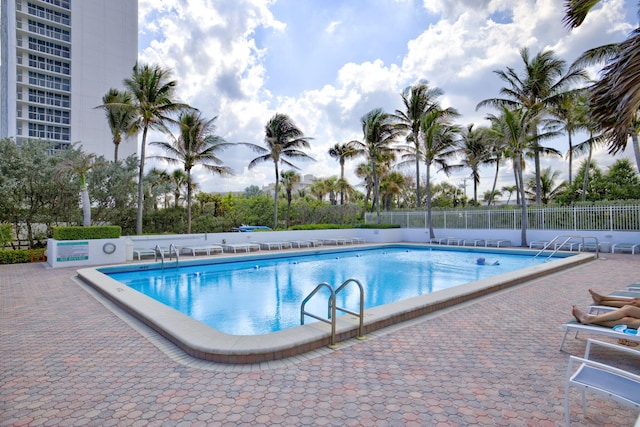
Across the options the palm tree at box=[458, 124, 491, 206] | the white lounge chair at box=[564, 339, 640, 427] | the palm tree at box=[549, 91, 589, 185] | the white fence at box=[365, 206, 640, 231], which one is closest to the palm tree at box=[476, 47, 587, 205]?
the palm tree at box=[549, 91, 589, 185]

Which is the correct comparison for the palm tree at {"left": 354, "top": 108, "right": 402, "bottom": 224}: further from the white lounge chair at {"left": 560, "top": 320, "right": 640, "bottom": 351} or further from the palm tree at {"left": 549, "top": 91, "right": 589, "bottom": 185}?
the white lounge chair at {"left": 560, "top": 320, "right": 640, "bottom": 351}

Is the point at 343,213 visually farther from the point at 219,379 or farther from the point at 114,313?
the point at 219,379

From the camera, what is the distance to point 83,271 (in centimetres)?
931

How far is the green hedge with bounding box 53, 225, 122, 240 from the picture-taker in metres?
11.2

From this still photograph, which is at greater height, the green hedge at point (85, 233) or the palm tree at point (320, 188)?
the palm tree at point (320, 188)

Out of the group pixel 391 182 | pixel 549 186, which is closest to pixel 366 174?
pixel 391 182

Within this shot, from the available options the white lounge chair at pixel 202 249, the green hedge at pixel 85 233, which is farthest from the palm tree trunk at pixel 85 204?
the white lounge chair at pixel 202 249

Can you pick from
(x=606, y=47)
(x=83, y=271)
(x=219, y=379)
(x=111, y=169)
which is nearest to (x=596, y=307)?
(x=219, y=379)

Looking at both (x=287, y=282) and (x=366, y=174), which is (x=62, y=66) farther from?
(x=287, y=282)

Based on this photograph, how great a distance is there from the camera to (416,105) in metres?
20.6

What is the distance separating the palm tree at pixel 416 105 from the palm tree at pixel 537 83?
4.28 m

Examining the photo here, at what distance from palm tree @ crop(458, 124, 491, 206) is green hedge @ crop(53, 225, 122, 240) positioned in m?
22.5

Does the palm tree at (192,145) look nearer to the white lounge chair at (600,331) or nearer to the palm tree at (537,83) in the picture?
the palm tree at (537,83)

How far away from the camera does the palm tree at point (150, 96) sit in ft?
51.5
